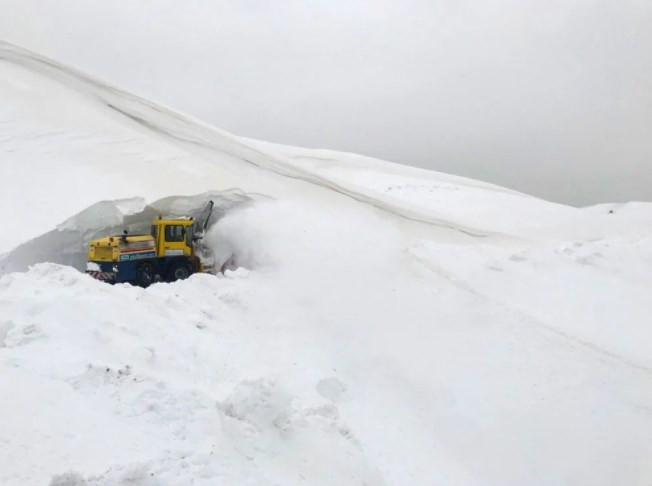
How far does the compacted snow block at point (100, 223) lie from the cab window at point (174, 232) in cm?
80

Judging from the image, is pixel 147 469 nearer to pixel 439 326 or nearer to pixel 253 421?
pixel 253 421

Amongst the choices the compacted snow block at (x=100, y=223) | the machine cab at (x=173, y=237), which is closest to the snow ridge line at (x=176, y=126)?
the compacted snow block at (x=100, y=223)

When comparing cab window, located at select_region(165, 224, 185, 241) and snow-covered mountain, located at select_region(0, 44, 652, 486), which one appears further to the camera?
cab window, located at select_region(165, 224, 185, 241)

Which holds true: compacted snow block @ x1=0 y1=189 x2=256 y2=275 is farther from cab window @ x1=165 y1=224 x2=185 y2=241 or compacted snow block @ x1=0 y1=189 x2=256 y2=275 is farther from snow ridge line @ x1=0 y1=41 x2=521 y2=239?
snow ridge line @ x1=0 y1=41 x2=521 y2=239

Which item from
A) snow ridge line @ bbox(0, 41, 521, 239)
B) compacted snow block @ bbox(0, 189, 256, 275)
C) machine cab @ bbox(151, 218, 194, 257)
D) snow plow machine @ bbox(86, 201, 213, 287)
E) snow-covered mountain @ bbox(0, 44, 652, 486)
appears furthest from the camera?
snow ridge line @ bbox(0, 41, 521, 239)

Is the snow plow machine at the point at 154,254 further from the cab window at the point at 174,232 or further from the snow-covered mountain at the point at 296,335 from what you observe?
the snow-covered mountain at the point at 296,335

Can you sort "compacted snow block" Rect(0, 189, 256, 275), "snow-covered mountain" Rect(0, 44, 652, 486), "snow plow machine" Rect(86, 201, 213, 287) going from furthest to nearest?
"snow plow machine" Rect(86, 201, 213, 287)
"compacted snow block" Rect(0, 189, 256, 275)
"snow-covered mountain" Rect(0, 44, 652, 486)

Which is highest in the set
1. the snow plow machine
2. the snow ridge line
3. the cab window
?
the snow ridge line

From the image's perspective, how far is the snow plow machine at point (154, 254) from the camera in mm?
9805

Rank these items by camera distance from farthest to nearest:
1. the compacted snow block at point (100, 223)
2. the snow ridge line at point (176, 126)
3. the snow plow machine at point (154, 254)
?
the snow ridge line at point (176, 126)
the snow plow machine at point (154, 254)
the compacted snow block at point (100, 223)

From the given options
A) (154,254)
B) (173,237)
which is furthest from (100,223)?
(173,237)

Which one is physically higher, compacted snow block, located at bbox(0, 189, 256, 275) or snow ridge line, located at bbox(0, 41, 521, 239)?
snow ridge line, located at bbox(0, 41, 521, 239)

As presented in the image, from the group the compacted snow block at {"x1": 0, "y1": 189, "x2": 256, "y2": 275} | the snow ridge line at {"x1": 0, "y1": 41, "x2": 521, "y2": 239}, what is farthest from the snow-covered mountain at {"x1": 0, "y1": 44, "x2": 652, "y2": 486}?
the snow ridge line at {"x1": 0, "y1": 41, "x2": 521, "y2": 239}

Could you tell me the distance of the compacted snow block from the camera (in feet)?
31.4
